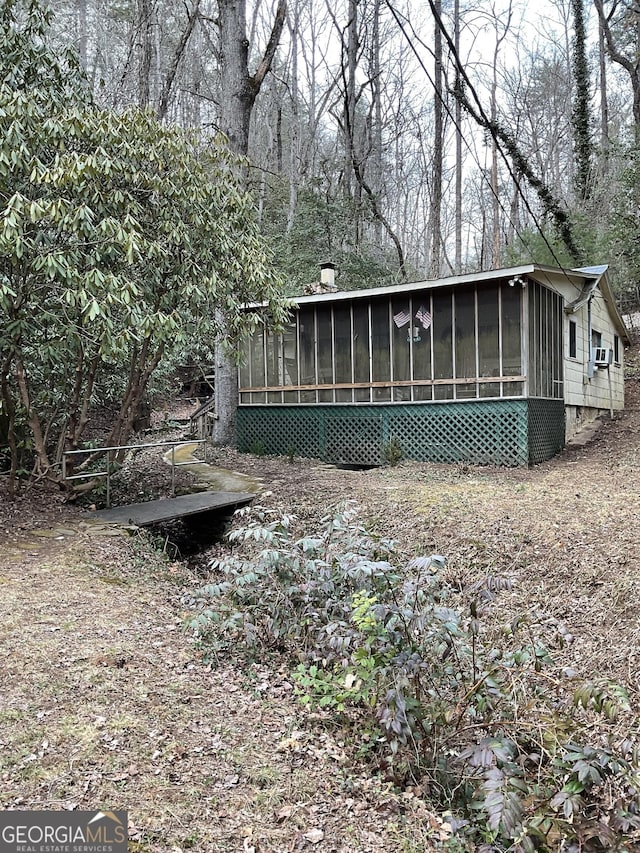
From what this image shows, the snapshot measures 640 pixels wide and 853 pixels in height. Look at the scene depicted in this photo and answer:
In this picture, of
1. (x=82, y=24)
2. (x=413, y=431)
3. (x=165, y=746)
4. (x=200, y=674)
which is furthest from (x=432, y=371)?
(x=82, y=24)

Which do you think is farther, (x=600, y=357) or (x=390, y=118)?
(x=390, y=118)

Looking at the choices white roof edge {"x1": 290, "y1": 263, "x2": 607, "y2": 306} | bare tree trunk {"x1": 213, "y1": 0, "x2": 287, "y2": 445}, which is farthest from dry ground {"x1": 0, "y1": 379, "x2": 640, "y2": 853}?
bare tree trunk {"x1": 213, "y1": 0, "x2": 287, "y2": 445}

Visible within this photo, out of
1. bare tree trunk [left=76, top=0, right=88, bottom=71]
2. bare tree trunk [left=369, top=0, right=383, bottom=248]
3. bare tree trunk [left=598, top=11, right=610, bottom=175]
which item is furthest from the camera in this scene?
bare tree trunk [left=598, top=11, right=610, bottom=175]

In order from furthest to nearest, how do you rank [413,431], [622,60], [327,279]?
[622,60]
[327,279]
[413,431]

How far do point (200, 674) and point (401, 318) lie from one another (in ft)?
27.4

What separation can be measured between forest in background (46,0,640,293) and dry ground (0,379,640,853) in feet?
32.7

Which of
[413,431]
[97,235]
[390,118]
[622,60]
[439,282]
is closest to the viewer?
[97,235]

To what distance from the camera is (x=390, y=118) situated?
71.5 ft

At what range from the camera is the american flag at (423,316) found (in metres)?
10.4

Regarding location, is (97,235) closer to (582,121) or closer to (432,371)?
(432,371)

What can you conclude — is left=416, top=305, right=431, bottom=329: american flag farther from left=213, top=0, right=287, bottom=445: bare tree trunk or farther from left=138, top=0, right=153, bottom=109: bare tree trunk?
left=138, top=0, right=153, bottom=109: bare tree trunk

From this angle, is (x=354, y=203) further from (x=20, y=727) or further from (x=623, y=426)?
(x=20, y=727)

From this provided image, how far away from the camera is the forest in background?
16109mm

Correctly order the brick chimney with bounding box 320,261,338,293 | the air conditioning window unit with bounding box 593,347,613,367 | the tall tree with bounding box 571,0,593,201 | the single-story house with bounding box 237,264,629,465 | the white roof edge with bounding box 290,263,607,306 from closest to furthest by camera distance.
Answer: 1. the white roof edge with bounding box 290,263,607,306
2. the single-story house with bounding box 237,264,629,465
3. the brick chimney with bounding box 320,261,338,293
4. the air conditioning window unit with bounding box 593,347,613,367
5. the tall tree with bounding box 571,0,593,201
